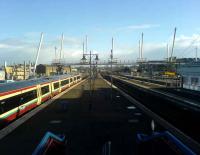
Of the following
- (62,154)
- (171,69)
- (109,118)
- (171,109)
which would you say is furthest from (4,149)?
(171,69)

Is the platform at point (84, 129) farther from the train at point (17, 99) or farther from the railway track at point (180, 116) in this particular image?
the railway track at point (180, 116)

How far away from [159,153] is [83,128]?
10.9 meters

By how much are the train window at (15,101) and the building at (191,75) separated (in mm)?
25342

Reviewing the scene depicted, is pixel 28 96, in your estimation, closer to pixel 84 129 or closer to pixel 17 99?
pixel 17 99

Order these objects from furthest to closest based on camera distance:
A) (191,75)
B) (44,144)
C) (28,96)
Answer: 1. (191,75)
2. (28,96)
3. (44,144)

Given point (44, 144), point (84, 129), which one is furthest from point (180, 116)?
point (44, 144)

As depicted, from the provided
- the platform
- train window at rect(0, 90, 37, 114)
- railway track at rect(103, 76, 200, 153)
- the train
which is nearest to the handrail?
the platform

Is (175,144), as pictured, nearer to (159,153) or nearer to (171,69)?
(159,153)

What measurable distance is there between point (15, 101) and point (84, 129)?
731 centimetres

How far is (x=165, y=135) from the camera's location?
35.7ft

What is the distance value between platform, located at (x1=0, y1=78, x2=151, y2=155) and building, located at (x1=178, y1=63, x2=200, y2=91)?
19.6 metres

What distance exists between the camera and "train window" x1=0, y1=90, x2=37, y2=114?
71.5ft

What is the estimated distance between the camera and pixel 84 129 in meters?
20.3

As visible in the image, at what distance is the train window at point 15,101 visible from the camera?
71.5 feet
